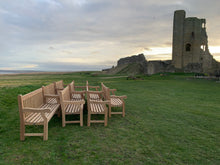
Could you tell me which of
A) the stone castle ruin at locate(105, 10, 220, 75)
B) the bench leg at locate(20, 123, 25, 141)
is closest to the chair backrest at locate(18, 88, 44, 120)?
the bench leg at locate(20, 123, 25, 141)

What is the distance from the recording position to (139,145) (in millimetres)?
3633

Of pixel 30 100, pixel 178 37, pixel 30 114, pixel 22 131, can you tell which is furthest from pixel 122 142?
pixel 178 37

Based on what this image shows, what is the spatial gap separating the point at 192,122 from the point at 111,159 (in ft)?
11.6

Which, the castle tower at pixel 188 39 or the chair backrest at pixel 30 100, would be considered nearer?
the chair backrest at pixel 30 100

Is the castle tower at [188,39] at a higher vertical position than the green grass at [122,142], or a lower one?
higher

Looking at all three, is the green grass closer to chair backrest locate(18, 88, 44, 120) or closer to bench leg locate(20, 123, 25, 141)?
bench leg locate(20, 123, 25, 141)

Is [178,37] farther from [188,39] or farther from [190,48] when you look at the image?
[190,48]

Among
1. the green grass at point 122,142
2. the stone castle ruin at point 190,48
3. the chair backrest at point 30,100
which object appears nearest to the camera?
the green grass at point 122,142

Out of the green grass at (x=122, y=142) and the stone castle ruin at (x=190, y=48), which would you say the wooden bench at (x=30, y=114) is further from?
the stone castle ruin at (x=190, y=48)

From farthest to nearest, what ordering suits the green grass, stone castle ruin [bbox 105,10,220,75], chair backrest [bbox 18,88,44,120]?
1. stone castle ruin [bbox 105,10,220,75]
2. chair backrest [bbox 18,88,44,120]
3. the green grass

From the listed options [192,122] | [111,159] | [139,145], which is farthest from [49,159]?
[192,122]

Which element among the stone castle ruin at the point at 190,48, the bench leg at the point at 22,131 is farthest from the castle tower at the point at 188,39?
the bench leg at the point at 22,131

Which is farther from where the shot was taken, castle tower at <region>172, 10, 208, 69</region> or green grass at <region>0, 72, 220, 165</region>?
castle tower at <region>172, 10, 208, 69</region>

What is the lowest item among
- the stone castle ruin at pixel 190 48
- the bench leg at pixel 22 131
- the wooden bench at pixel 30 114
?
the bench leg at pixel 22 131
